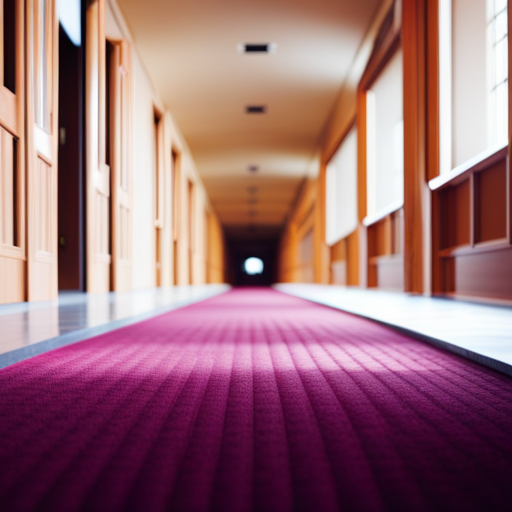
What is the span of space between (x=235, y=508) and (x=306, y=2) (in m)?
5.27

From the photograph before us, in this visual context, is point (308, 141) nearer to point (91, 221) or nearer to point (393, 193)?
point (393, 193)

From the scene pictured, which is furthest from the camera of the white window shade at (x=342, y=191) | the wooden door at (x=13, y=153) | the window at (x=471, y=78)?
the white window shade at (x=342, y=191)

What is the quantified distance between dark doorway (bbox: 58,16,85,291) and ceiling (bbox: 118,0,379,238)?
83 cm

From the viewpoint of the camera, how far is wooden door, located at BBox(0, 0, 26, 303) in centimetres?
276

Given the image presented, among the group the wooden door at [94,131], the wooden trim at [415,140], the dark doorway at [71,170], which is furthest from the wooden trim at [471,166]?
the dark doorway at [71,170]

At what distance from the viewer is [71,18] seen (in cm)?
466

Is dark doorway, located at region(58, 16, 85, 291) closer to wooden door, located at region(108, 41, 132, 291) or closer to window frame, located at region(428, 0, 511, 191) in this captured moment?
wooden door, located at region(108, 41, 132, 291)

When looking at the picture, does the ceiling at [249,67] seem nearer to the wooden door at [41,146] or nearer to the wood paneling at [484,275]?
the wooden door at [41,146]

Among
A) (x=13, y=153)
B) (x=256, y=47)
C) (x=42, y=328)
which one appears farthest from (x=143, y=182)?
(x=42, y=328)

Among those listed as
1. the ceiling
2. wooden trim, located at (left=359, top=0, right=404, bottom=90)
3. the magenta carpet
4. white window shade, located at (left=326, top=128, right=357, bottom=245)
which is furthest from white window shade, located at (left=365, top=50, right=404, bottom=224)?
the magenta carpet

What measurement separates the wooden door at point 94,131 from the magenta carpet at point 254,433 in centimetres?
330

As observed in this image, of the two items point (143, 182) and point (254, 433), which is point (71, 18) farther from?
point (254, 433)

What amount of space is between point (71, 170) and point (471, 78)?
3571 millimetres

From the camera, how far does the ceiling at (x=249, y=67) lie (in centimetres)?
521
